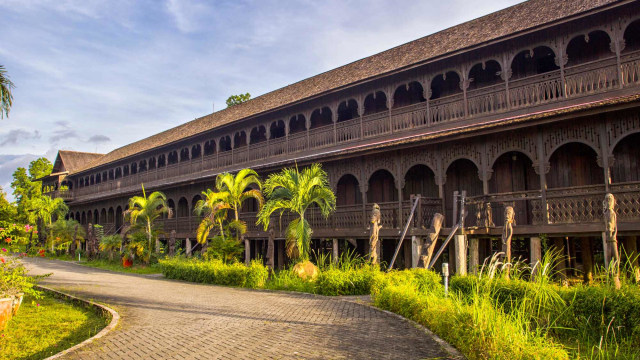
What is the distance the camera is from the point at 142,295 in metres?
13.7

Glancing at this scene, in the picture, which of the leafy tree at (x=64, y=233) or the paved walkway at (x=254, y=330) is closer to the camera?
the paved walkway at (x=254, y=330)

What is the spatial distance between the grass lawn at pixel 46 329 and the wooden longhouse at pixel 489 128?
948 cm

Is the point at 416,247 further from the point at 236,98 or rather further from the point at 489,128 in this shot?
the point at 236,98

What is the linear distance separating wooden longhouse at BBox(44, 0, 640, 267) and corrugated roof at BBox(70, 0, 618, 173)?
3.4 inches

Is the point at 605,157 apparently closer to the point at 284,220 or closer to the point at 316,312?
the point at 316,312

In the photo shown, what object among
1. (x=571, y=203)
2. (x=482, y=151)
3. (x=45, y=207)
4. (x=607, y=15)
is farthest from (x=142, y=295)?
(x=45, y=207)

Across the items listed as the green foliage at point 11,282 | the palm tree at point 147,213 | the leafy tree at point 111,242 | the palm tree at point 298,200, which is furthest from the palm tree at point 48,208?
the green foliage at point 11,282

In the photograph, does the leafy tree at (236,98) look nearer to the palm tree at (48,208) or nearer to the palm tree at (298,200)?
the palm tree at (48,208)

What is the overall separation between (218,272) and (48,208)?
29.3 m

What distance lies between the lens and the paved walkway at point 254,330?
22.7 ft

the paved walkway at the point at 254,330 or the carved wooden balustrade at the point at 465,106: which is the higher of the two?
the carved wooden balustrade at the point at 465,106

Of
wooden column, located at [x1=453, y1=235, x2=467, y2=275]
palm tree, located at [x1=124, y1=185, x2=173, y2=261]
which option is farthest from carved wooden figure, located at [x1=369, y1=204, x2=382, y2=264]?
palm tree, located at [x1=124, y1=185, x2=173, y2=261]

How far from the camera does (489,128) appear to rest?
575 inches

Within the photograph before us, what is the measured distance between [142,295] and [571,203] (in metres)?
12.0
